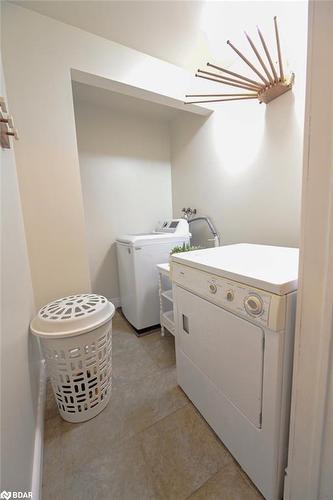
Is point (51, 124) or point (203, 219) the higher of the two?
point (51, 124)

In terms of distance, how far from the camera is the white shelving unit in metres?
1.84

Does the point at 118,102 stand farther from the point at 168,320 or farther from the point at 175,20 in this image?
the point at 168,320

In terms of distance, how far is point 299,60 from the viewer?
4.31 feet

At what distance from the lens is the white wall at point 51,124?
1.34 metres

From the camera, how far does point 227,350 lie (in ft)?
2.94

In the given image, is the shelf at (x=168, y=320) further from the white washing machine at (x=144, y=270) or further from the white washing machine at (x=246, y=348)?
the white washing machine at (x=246, y=348)

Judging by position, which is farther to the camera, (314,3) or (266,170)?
(266,170)

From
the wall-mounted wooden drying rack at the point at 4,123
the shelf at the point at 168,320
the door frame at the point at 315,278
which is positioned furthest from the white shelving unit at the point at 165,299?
the wall-mounted wooden drying rack at the point at 4,123

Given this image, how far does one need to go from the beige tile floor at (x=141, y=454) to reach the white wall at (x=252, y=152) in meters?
1.39

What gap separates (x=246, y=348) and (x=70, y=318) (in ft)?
2.98

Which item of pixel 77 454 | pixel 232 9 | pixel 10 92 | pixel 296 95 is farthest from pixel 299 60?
pixel 77 454

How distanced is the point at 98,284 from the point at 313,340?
92.9 inches

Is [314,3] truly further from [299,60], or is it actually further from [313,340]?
[299,60]

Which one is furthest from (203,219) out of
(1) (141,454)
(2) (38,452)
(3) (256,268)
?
(2) (38,452)
